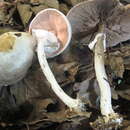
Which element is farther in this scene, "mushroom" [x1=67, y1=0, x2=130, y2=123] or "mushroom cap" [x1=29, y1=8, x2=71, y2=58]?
"mushroom cap" [x1=29, y1=8, x2=71, y2=58]

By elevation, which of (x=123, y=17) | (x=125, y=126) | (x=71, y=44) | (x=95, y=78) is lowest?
(x=125, y=126)

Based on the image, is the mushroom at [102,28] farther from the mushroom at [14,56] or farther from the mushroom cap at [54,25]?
the mushroom at [14,56]

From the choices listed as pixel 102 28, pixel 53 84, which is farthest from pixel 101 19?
pixel 53 84

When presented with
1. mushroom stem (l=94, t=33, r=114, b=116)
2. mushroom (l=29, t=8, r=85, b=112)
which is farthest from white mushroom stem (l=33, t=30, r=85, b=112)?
mushroom stem (l=94, t=33, r=114, b=116)

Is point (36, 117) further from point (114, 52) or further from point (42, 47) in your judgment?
point (114, 52)

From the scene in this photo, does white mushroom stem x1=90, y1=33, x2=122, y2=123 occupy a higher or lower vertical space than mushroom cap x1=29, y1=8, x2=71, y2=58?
lower

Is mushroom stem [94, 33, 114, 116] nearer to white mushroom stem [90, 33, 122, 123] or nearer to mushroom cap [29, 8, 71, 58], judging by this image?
white mushroom stem [90, 33, 122, 123]

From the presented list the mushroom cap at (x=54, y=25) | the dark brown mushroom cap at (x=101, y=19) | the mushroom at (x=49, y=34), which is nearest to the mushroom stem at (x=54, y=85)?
the mushroom at (x=49, y=34)

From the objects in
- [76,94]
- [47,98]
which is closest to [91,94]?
[76,94]
